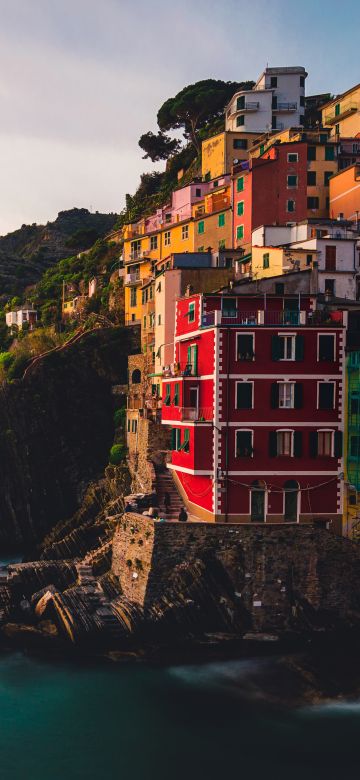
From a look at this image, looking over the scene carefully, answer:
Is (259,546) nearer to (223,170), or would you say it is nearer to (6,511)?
(6,511)

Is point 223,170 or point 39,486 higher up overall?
point 223,170

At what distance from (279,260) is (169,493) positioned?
55.2 feet

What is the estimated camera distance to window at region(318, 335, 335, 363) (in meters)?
49.0

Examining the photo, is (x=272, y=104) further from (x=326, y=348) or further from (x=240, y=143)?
(x=326, y=348)

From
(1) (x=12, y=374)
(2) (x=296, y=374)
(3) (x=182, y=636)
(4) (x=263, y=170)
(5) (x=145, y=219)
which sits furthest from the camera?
(5) (x=145, y=219)

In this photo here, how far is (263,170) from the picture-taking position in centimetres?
7331

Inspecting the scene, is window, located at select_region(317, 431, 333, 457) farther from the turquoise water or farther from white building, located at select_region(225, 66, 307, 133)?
white building, located at select_region(225, 66, 307, 133)

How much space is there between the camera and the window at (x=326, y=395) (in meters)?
48.9

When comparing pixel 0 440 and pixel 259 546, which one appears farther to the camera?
pixel 0 440

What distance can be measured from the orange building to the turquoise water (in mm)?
41647

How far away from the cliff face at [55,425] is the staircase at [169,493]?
1683 cm

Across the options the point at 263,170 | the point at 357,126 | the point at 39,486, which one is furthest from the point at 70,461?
the point at 357,126

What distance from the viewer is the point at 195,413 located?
5072 cm

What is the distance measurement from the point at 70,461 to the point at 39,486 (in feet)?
10.8
